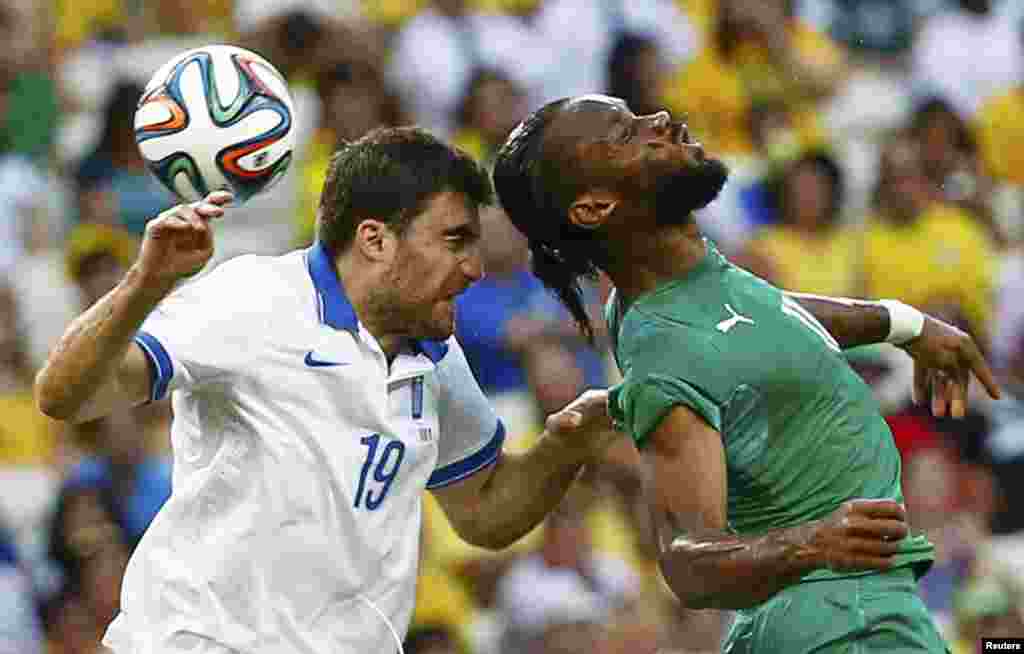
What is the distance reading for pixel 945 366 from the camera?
5.46 meters

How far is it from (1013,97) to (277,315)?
757 cm

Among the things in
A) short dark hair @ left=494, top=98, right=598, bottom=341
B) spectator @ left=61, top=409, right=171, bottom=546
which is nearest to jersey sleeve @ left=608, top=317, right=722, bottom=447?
short dark hair @ left=494, top=98, right=598, bottom=341

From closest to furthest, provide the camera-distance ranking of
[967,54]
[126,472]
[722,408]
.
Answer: [722,408] < [126,472] < [967,54]

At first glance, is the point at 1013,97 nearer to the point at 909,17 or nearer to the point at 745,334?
the point at 909,17

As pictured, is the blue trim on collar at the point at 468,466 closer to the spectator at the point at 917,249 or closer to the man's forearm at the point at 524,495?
the man's forearm at the point at 524,495

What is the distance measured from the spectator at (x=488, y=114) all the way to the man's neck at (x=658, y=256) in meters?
5.62

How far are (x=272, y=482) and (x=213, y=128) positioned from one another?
2.72 ft

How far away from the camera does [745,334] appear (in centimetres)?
469

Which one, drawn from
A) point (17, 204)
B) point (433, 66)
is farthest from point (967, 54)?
point (17, 204)

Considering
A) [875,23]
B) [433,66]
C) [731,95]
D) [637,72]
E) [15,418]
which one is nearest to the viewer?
[15,418]

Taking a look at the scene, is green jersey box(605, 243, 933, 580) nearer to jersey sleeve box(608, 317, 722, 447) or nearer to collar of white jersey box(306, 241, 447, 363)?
jersey sleeve box(608, 317, 722, 447)

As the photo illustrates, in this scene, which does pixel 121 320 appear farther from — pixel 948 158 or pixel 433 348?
pixel 948 158

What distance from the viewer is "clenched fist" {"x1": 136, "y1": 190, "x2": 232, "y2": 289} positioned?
4.47 metres

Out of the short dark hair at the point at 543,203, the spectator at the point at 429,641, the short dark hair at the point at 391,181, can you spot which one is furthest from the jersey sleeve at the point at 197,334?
the spectator at the point at 429,641
